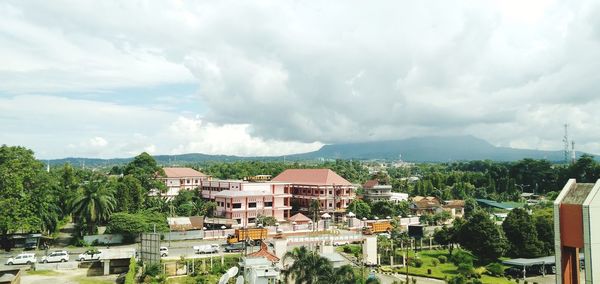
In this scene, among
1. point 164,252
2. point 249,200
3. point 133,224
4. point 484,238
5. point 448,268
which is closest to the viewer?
point 448,268

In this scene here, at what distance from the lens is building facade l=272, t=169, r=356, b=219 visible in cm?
6444

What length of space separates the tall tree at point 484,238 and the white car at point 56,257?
3090 cm

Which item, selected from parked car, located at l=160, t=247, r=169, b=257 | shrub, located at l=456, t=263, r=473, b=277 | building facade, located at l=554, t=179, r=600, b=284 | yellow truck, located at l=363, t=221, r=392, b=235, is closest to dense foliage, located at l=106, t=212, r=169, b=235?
parked car, located at l=160, t=247, r=169, b=257

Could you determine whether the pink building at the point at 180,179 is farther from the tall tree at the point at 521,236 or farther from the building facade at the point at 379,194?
the tall tree at the point at 521,236

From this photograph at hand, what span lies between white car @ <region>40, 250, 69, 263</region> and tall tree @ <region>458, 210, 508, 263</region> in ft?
101

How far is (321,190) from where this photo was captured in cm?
6462

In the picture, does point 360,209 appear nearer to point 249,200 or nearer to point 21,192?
point 249,200

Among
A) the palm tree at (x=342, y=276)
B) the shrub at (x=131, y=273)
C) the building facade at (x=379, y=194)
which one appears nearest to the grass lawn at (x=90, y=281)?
the shrub at (x=131, y=273)

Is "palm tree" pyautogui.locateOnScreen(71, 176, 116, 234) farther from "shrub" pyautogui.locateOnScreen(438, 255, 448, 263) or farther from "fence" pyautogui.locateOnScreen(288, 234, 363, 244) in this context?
"shrub" pyautogui.locateOnScreen(438, 255, 448, 263)

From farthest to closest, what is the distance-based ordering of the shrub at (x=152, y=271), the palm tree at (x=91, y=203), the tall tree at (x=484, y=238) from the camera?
1. the palm tree at (x=91, y=203)
2. the tall tree at (x=484, y=238)
3. the shrub at (x=152, y=271)

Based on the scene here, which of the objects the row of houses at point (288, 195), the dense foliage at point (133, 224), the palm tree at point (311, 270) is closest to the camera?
the palm tree at point (311, 270)

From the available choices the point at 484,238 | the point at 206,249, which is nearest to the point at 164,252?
the point at 206,249

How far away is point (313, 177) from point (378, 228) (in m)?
17.8

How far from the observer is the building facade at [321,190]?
64438mm
